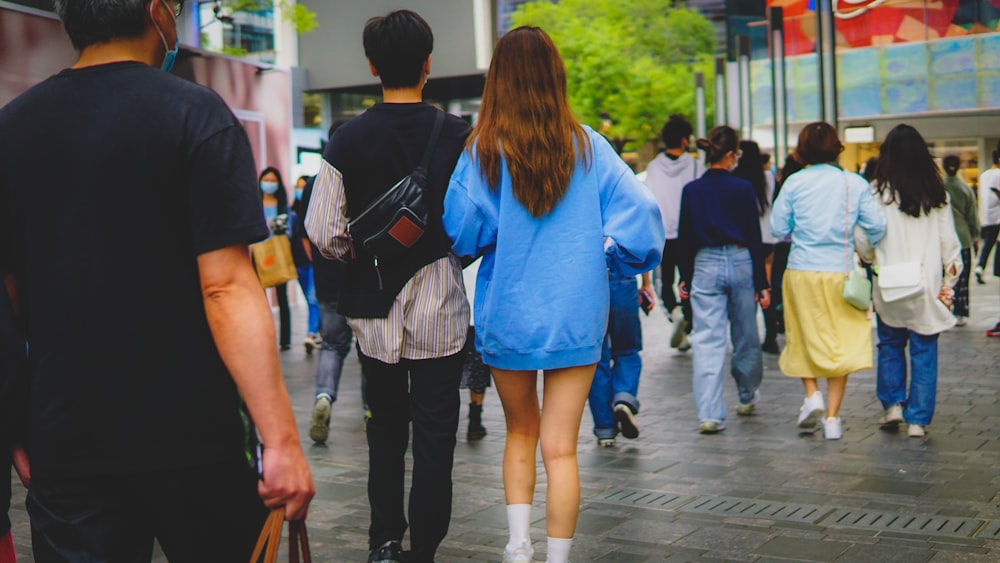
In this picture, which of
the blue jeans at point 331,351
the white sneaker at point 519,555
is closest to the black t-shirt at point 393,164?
the white sneaker at point 519,555

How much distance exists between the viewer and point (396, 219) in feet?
14.5

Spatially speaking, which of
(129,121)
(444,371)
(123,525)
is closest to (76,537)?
(123,525)

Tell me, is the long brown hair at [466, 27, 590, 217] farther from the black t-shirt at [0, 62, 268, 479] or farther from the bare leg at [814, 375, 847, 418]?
the bare leg at [814, 375, 847, 418]

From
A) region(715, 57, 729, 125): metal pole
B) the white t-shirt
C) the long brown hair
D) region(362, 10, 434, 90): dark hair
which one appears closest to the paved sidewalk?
the long brown hair

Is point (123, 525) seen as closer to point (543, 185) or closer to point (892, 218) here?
point (543, 185)

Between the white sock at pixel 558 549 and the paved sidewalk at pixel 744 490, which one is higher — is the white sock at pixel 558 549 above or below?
above

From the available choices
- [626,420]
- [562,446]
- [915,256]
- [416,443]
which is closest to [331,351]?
[626,420]

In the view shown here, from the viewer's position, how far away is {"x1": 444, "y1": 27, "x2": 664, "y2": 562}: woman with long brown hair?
4.31 m

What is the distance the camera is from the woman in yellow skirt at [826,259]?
7512 millimetres

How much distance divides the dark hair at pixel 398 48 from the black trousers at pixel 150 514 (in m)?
2.39

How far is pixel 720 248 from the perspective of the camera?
791cm

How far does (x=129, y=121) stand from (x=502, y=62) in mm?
2165

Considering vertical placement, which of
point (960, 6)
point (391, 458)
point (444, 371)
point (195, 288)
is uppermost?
point (960, 6)

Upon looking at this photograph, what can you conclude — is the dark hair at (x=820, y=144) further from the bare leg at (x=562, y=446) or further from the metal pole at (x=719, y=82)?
the metal pole at (x=719, y=82)
